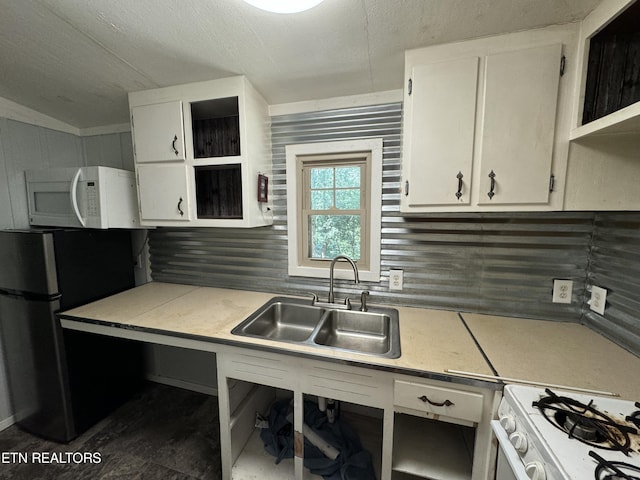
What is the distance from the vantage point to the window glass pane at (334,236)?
1.84 m

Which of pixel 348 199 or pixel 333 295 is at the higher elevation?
pixel 348 199

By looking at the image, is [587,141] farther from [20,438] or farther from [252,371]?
[20,438]

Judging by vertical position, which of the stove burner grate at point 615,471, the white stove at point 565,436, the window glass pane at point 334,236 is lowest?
the white stove at point 565,436

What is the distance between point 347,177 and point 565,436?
1.55 m

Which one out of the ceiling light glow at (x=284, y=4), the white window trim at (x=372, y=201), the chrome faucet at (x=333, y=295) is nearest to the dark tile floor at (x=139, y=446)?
the chrome faucet at (x=333, y=295)

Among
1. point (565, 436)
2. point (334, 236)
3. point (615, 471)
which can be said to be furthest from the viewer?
point (334, 236)

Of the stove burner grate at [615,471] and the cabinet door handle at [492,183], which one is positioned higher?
the cabinet door handle at [492,183]

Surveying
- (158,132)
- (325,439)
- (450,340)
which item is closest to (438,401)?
(450,340)

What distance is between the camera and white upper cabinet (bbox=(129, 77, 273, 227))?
5.13 feet

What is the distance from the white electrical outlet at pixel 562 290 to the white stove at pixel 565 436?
68cm

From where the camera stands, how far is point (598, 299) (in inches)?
51.5

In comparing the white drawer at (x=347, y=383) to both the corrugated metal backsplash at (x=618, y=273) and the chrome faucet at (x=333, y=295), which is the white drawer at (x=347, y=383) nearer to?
the chrome faucet at (x=333, y=295)

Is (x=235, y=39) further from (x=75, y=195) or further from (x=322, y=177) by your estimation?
(x=75, y=195)

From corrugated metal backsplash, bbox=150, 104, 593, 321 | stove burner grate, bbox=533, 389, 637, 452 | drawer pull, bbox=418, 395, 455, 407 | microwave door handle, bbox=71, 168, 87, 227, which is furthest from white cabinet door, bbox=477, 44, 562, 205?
microwave door handle, bbox=71, 168, 87, 227
